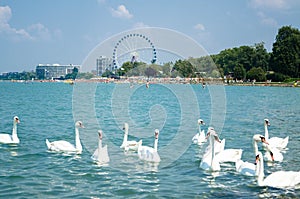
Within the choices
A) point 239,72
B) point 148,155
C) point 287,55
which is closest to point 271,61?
point 287,55

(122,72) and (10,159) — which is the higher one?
(122,72)

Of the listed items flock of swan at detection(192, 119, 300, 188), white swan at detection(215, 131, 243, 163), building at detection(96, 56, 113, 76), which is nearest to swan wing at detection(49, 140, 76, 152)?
building at detection(96, 56, 113, 76)

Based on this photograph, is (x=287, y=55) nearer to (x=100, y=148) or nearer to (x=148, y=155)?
(x=148, y=155)

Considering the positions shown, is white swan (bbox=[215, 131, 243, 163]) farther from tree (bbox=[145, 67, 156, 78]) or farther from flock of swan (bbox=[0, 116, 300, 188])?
tree (bbox=[145, 67, 156, 78])

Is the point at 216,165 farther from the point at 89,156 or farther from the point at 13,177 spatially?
Result: the point at 13,177

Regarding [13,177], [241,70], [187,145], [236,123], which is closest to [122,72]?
[236,123]

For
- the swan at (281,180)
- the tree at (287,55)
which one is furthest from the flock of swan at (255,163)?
the tree at (287,55)

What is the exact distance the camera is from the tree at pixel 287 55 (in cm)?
10856

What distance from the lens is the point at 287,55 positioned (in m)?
109

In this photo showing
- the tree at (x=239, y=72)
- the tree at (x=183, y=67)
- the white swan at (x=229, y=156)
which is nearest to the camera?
the white swan at (x=229, y=156)

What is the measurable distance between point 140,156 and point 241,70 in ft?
380

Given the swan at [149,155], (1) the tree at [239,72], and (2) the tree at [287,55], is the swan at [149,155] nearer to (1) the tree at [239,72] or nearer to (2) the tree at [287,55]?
(2) the tree at [287,55]

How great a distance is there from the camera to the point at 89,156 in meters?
15.8

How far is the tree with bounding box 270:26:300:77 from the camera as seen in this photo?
109 meters
